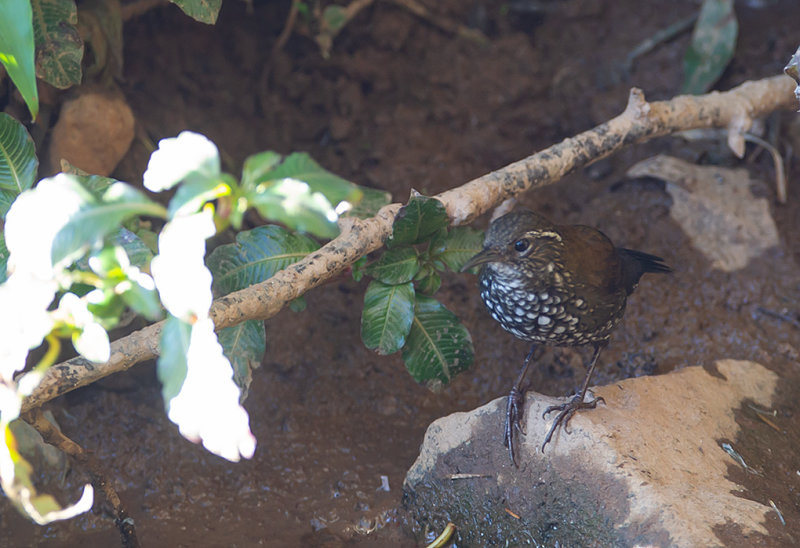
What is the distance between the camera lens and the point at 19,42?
2.14 m

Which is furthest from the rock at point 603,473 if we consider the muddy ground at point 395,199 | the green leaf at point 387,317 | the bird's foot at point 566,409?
the green leaf at point 387,317

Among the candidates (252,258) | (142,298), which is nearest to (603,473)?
(252,258)

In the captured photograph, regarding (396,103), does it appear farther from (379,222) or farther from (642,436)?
(642,436)

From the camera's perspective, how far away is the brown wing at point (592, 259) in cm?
271

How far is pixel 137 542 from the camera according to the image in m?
2.69

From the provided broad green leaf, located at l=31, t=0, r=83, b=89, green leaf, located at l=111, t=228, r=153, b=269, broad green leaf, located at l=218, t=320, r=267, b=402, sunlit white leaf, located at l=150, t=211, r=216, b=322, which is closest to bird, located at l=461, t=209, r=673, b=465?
broad green leaf, located at l=218, t=320, r=267, b=402

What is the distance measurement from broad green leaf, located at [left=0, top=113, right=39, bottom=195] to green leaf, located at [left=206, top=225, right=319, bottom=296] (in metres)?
0.71

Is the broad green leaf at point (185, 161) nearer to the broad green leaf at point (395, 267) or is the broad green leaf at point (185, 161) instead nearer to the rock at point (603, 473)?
the broad green leaf at point (395, 267)

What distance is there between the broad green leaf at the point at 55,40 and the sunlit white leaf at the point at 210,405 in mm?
1856

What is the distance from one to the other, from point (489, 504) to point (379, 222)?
1223mm

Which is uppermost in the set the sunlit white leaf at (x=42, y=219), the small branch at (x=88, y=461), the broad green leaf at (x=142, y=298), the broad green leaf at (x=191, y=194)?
the broad green leaf at (x=191, y=194)

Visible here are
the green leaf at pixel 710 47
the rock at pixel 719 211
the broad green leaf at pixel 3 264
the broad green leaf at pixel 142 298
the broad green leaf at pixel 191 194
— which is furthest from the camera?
the green leaf at pixel 710 47

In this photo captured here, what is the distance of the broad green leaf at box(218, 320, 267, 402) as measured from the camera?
8.98 feet

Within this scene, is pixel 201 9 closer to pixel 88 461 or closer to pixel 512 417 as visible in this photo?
pixel 88 461
